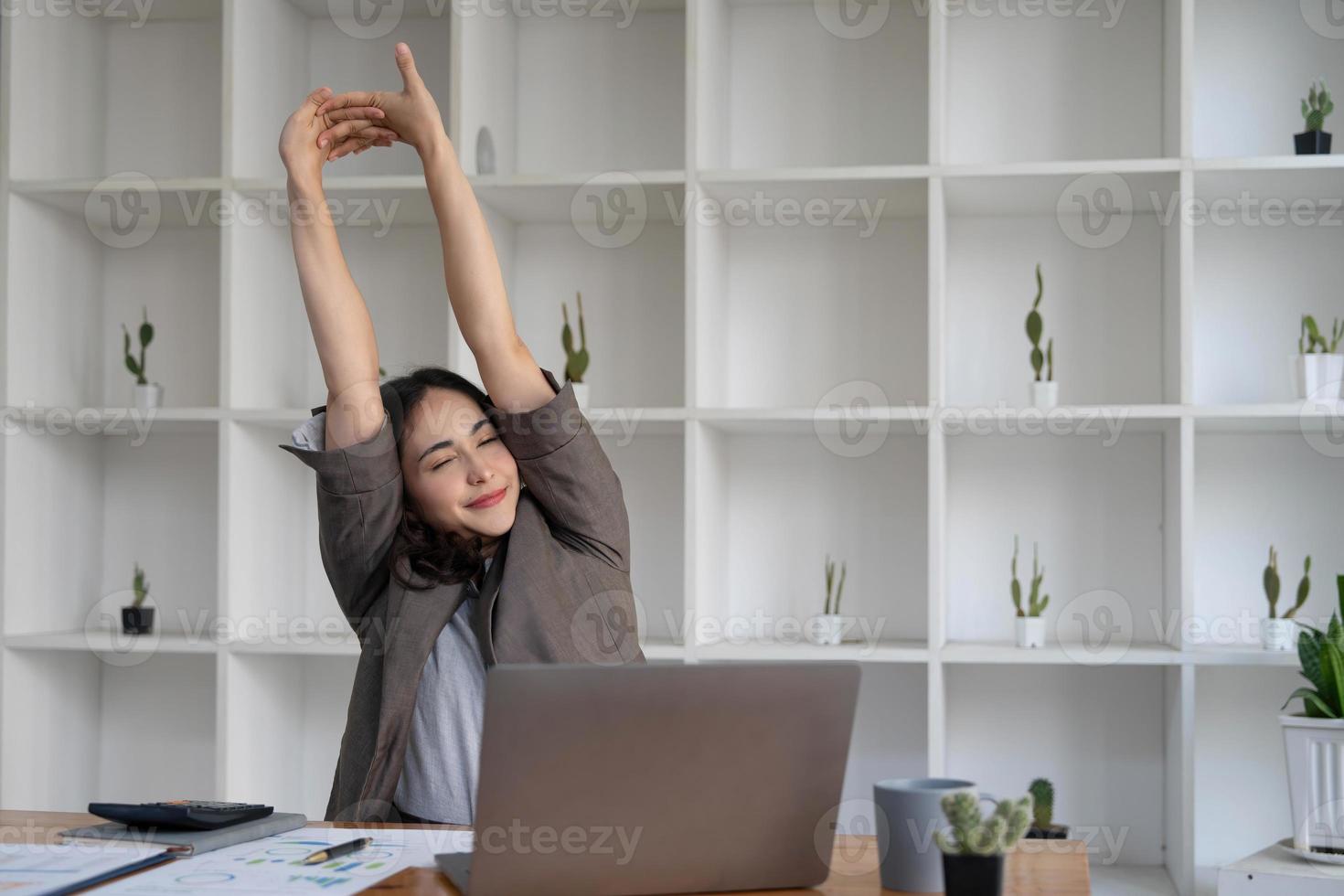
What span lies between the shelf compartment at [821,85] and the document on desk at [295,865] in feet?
6.13

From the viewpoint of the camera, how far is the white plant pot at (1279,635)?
2.32 meters

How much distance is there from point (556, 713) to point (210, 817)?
1.46 ft

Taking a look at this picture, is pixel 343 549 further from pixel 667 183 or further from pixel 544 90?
pixel 544 90

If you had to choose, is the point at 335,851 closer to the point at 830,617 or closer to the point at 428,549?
the point at 428,549

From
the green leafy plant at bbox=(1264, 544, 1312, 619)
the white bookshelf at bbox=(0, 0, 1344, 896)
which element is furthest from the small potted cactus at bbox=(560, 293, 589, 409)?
the green leafy plant at bbox=(1264, 544, 1312, 619)

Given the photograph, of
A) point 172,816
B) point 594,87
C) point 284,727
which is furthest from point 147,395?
point 172,816

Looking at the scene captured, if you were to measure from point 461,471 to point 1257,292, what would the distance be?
190 cm

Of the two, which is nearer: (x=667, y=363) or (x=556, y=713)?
(x=556, y=713)

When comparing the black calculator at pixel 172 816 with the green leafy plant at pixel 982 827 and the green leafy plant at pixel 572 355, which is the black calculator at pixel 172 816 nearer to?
the green leafy plant at pixel 982 827

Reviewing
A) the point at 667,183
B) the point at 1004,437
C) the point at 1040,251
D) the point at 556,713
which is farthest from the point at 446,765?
the point at 1040,251

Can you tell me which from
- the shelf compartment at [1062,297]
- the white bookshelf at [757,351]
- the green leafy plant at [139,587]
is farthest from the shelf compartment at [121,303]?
the shelf compartment at [1062,297]

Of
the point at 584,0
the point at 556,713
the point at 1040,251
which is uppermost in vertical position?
the point at 584,0

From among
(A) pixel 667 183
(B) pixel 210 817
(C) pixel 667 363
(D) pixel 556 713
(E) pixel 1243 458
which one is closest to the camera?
(D) pixel 556 713

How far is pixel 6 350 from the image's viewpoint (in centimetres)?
253
